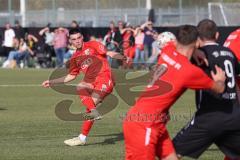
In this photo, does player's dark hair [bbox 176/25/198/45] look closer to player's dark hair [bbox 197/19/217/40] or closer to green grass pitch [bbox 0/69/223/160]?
player's dark hair [bbox 197/19/217/40]

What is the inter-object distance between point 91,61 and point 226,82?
4.90 metres

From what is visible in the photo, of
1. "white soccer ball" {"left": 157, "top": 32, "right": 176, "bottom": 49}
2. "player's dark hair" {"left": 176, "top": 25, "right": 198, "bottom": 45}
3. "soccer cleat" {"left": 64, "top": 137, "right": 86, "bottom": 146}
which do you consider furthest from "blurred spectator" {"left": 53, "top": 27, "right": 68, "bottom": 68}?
"player's dark hair" {"left": 176, "top": 25, "right": 198, "bottom": 45}

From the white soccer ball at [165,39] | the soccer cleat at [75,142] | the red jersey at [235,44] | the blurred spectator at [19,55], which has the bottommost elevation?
the blurred spectator at [19,55]

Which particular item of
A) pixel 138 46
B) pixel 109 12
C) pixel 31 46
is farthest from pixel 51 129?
pixel 109 12

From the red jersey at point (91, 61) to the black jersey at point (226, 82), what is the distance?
4629 millimetres

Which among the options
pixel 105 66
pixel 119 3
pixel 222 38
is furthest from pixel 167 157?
pixel 119 3

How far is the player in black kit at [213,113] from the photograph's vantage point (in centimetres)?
797

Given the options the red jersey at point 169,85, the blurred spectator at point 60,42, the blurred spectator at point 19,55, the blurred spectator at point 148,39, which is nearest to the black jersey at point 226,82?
the red jersey at point 169,85

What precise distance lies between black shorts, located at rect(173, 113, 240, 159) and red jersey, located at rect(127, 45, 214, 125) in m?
0.55

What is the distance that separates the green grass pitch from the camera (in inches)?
436

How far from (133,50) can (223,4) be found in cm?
729

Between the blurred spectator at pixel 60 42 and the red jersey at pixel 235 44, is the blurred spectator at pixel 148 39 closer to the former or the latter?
the blurred spectator at pixel 60 42

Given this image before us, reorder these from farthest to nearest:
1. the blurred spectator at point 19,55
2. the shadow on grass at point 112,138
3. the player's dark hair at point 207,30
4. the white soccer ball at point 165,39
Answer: the blurred spectator at point 19,55, the shadow on grass at point 112,138, the white soccer ball at point 165,39, the player's dark hair at point 207,30

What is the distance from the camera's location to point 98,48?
12.5 metres
